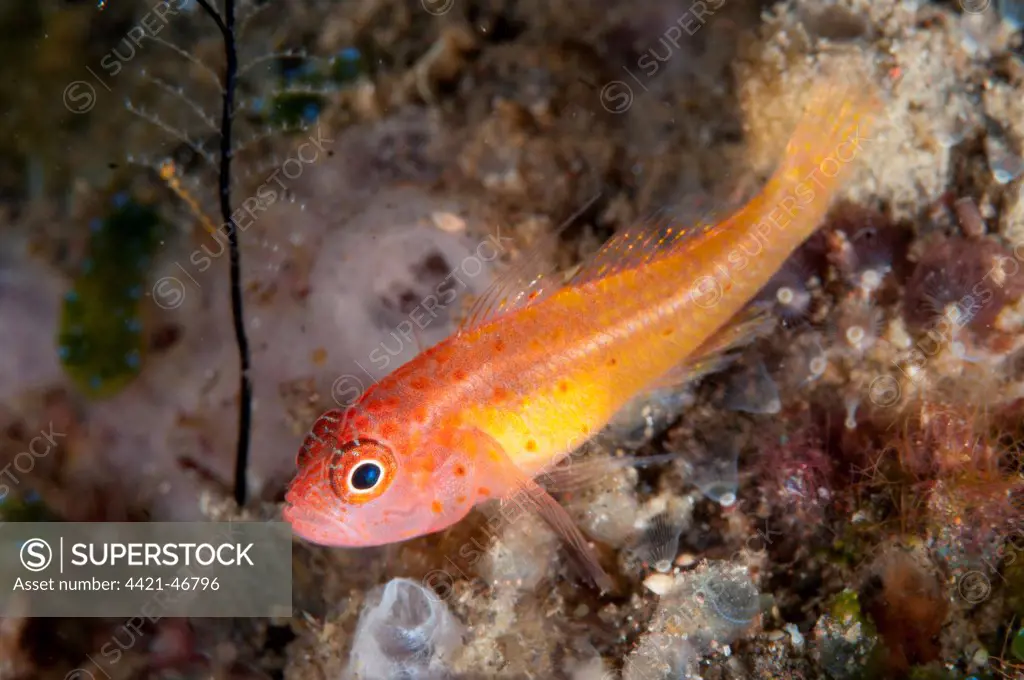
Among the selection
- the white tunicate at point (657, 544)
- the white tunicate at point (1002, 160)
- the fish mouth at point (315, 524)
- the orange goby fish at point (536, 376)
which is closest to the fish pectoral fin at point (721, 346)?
the orange goby fish at point (536, 376)

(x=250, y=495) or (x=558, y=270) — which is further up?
(x=558, y=270)

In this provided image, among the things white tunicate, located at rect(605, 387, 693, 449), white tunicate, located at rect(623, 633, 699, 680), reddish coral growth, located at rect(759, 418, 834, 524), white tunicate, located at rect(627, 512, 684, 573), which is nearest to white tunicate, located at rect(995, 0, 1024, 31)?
reddish coral growth, located at rect(759, 418, 834, 524)

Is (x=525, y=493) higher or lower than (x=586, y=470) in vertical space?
higher

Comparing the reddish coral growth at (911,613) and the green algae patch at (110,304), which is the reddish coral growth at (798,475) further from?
the green algae patch at (110,304)

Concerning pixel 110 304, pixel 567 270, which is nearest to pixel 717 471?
pixel 567 270

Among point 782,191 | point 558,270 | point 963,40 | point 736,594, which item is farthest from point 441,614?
point 963,40

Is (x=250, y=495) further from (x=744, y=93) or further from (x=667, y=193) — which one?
(x=744, y=93)

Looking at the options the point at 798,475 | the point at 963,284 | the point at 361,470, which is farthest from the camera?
the point at 963,284

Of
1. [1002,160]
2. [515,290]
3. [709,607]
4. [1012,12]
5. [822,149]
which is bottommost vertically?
[709,607]

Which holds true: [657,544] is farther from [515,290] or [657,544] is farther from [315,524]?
[315,524]
